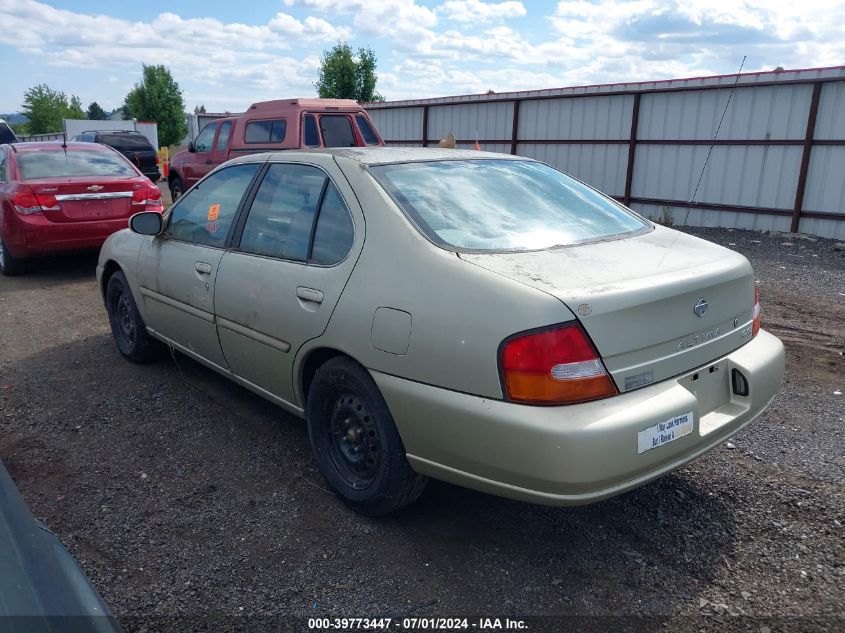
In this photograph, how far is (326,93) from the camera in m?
39.6

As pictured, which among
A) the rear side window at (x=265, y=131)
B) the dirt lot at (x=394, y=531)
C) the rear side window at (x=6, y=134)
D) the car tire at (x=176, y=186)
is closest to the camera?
the dirt lot at (x=394, y=531)

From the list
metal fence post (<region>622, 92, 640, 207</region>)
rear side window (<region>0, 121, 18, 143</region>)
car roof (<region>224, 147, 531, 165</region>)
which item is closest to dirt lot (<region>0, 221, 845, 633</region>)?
car roof (<region>224, 147, 531, 165</region>)

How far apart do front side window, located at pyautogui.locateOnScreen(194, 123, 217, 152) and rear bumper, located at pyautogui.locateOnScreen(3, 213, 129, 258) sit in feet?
20.5

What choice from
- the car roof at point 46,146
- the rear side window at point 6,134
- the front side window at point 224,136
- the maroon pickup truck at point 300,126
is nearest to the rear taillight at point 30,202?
the car roof at point 46,146

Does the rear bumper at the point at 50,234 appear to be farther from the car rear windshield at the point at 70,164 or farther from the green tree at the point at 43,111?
the green tree at the point at 43,111

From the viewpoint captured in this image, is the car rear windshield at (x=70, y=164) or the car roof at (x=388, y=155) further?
the car rear windshield at (x=70, y=164)

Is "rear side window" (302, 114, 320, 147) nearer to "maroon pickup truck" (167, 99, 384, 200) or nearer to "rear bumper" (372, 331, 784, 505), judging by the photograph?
"maroon pickup truck" (167, 99, 384, 200)

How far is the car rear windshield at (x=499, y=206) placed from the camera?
9.66 ft

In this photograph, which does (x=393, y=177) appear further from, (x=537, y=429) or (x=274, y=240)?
(x=537, y=429)

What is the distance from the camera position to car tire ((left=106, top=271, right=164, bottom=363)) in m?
4.97

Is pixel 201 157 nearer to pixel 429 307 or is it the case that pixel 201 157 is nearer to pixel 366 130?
pixel 366 130

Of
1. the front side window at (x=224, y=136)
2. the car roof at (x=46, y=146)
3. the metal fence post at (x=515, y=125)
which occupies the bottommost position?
the car roof at (x=46, y=146)

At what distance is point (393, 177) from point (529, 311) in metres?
1.19

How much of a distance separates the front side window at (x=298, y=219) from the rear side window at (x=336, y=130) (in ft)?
26.5
